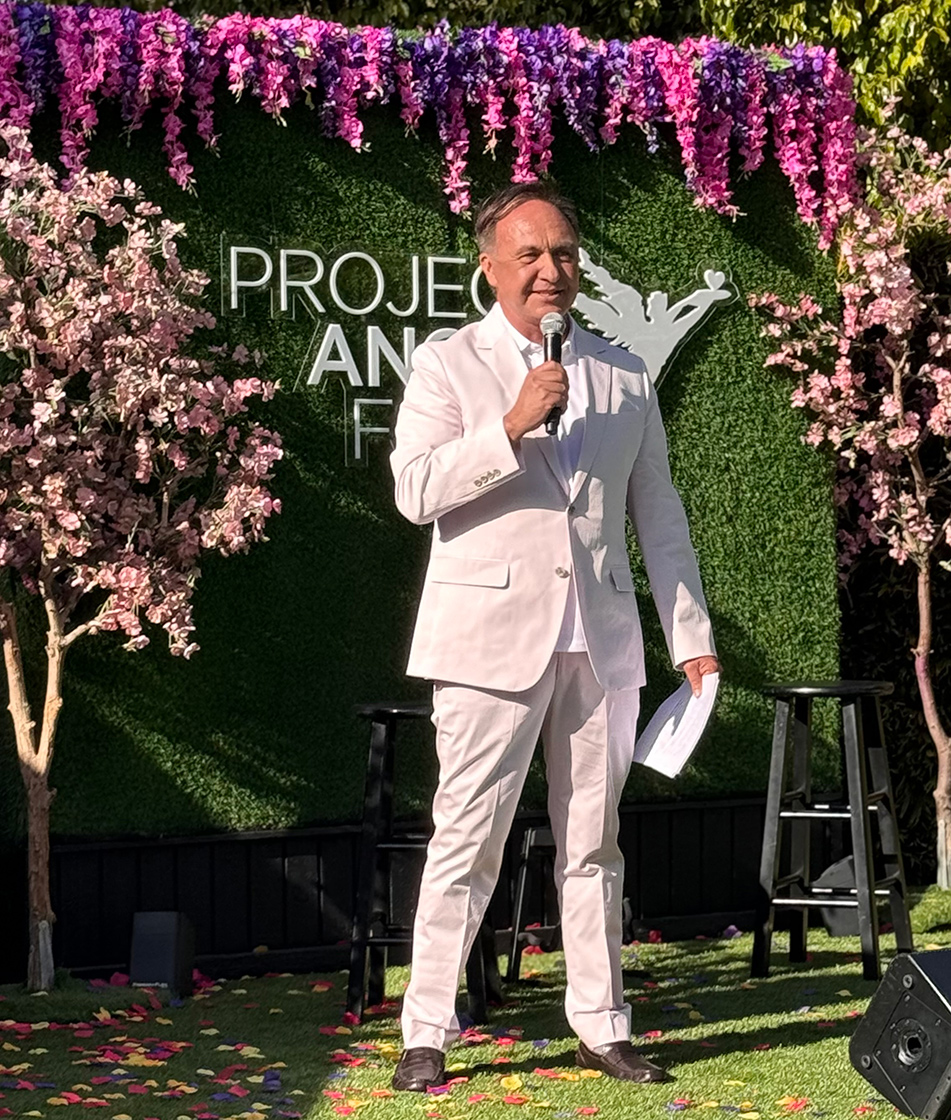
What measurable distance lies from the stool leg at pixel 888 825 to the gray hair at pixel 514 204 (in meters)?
2.17

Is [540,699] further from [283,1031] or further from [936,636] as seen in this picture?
[936,636]

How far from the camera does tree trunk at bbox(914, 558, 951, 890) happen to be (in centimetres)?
625

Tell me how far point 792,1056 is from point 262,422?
242 centimetres

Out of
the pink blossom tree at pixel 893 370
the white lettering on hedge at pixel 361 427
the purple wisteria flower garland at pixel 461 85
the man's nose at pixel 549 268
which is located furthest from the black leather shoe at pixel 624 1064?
the purple wisteria flower garland at pixel 461 85

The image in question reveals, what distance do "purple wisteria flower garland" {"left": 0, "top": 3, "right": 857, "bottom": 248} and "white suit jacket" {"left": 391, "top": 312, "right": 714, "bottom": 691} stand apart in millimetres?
1672

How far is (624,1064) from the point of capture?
12.7 ft

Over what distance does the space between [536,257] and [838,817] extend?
2.18m

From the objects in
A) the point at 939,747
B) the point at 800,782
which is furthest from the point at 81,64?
the point at 939,747

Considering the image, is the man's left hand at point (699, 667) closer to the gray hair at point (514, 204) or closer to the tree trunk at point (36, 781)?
the gray hair at point (514, 204)

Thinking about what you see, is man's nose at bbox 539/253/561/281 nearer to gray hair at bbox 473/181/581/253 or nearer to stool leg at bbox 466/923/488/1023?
gray hair at bbox 473/181/581/253

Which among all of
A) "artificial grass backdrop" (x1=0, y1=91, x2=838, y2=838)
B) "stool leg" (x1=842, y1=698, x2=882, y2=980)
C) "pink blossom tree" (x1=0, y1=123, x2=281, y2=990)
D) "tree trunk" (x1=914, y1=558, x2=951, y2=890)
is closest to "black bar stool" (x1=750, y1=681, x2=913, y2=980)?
"stool leg" (x1=842, y1=698, x2=882, y2=980)

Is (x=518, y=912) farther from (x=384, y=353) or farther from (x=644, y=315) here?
(x=644, y=315)

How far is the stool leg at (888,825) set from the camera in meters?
5.29

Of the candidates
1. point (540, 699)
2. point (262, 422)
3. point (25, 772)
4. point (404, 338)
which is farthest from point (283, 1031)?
point (404, 338)
